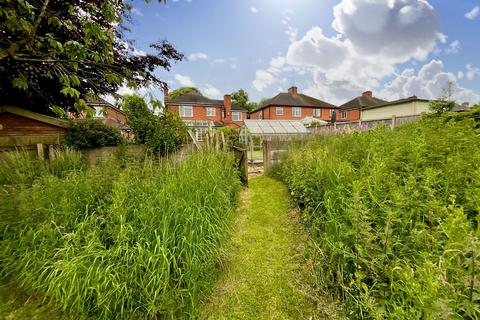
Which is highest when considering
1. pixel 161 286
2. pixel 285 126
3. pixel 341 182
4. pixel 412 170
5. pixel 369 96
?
pixel 369 96

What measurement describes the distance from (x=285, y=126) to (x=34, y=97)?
41.6 ft

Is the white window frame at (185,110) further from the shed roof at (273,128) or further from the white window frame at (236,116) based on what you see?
the shed roof at (273,128)

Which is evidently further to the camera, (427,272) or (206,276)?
(206,276)

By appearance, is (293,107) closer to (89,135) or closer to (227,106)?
(227,106)

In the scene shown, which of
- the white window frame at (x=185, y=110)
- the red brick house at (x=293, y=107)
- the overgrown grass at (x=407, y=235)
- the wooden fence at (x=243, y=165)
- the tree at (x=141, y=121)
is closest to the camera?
the overgrown grass at (x=407, y=235)

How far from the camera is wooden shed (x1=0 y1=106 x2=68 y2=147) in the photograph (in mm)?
6086

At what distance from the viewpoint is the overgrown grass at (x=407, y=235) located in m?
1.18

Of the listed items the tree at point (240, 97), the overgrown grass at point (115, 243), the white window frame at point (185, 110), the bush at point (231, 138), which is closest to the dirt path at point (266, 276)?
the overgrown grass at point (115, 243)

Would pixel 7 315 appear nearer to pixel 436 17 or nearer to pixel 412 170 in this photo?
pixel 412 170

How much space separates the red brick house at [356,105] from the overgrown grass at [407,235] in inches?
1270

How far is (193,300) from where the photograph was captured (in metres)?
1.88

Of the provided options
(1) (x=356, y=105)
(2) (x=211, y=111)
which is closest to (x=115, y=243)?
(2) (x=211, y=111)

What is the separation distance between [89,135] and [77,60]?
18.3 feet

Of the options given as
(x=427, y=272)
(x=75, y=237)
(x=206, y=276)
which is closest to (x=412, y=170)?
(x=427, y=272)
